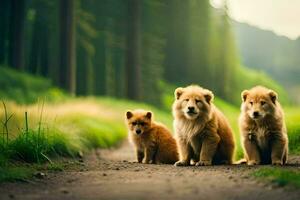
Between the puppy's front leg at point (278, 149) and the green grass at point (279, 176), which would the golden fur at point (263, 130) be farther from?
the green grass at point (279, 176)

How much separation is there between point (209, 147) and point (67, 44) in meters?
21.0

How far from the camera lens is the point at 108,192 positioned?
7.67 metres

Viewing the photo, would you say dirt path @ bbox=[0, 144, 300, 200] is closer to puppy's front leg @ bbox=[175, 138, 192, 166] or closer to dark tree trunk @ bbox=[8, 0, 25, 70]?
puppy's front leg @ bbox=[175, 138, 192, 166]

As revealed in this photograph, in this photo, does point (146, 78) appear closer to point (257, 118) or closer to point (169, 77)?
point (169, 77)

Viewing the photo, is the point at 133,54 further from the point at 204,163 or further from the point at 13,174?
the point at 13,174

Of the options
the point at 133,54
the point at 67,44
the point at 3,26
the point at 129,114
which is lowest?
the point at 129,114

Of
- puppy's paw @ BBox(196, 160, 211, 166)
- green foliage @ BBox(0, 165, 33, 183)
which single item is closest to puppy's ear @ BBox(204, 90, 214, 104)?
puppy's paw @ BBox(196, 160, 211, 166)

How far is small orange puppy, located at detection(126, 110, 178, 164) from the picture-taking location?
42.3 feet

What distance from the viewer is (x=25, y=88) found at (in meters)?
28.1

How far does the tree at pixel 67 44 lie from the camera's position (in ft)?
101

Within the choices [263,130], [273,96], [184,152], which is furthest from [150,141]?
[273,96]

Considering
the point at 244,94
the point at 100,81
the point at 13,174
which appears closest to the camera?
the point at 13,174

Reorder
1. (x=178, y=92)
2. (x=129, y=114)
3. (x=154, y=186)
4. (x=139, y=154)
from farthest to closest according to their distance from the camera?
1. (x=129, y=114)
2. (x=139, y=154)
3. (x=178, y=92)
4. (x=154, y=186)

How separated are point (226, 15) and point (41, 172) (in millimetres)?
52285
